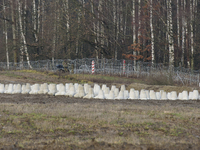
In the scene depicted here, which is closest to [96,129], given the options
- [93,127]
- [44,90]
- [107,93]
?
[93,127]

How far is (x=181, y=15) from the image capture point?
34562mm

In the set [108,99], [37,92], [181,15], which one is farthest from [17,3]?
[108,99]

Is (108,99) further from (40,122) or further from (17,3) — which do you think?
(17,3)

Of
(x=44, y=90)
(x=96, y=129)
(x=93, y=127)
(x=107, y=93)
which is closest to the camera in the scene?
(x=96, y=129)

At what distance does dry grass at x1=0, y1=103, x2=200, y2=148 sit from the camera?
5867mm

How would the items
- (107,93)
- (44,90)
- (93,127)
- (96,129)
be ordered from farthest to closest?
(44,90)
(107,93)
(93,127)
(96,129)

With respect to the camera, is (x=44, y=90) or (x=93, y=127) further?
(x=44, y=90)

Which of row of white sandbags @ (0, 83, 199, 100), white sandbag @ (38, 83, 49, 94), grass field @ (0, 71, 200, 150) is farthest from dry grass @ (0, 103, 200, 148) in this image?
white sandbag @ (38, 83, 49, 94)

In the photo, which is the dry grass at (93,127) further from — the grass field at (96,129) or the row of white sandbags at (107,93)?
the row of white sandbags at (107,93)

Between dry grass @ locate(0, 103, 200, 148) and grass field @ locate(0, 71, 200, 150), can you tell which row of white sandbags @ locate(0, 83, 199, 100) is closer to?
grass field @ locate(0, 71, 200, 150)

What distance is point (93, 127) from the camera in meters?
7.16

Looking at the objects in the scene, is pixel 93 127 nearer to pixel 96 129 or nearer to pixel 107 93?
pixel 96 129

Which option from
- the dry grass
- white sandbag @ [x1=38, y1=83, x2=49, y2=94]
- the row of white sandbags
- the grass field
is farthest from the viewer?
white sandbag @ [x1=38, y1=83, x2=49, y2=94]

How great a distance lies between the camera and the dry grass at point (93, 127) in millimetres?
5867
